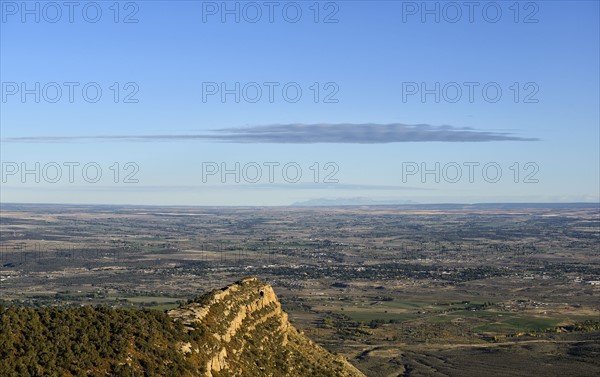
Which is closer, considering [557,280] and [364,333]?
[364,333]

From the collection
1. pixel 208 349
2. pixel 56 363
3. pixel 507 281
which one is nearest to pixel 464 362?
pixel 208 349

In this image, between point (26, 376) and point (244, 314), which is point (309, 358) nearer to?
point (244, 314)

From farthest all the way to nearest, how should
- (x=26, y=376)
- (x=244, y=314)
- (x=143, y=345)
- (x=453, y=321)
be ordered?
(x=453, y=321) → (x=244, y=314) → (x=143, y=345) → (x=26, y=376)

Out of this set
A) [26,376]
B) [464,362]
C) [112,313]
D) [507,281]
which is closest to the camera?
[26,376]

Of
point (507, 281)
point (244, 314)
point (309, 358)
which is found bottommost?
point (507, 281)

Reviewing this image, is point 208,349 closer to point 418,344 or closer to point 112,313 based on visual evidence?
point 112,313

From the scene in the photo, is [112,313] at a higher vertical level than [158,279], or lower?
higher
